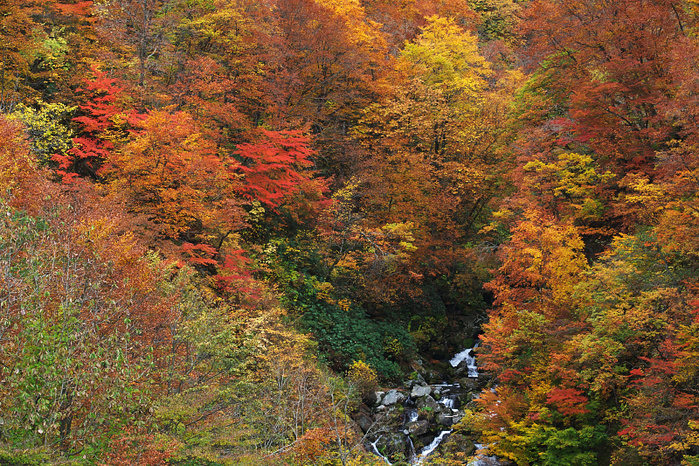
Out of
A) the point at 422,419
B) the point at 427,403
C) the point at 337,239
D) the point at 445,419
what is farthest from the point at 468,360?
the point at 337,239

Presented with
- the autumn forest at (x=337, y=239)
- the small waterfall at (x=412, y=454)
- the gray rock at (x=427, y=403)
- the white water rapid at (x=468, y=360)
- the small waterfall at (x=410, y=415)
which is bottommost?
the white water rapid at (x=468, y=360)

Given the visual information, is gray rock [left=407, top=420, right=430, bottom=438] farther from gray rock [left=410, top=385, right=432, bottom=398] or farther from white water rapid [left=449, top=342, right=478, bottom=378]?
white water rapid [left=449, top=342, right=478, bottom=378]

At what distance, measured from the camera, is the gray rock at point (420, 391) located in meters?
20.6

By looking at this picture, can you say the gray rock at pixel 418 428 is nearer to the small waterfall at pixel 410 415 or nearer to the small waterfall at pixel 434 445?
the small waterfall at pixel 410 415

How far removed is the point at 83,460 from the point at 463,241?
952 inches

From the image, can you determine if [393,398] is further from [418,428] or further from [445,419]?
[445,419]

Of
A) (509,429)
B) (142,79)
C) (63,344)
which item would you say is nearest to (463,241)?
(509,429)

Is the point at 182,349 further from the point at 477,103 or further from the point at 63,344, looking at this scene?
the point at 477,103

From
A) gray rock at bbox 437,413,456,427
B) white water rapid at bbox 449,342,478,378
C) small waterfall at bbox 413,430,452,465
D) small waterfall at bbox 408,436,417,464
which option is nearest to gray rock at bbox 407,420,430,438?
small waterfall at bbox 408,436,417,464

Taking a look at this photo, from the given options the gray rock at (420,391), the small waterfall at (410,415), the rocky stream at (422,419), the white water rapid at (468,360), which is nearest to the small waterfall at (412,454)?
the rocky stream at (422,419)

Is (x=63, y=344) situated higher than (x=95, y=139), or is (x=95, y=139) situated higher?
(x=63, y=344)

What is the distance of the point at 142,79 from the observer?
67.4 feet

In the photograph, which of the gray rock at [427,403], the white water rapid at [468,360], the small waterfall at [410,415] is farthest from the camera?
the white water rapid at [468,360]

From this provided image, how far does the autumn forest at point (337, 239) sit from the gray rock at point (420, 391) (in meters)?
0.25
